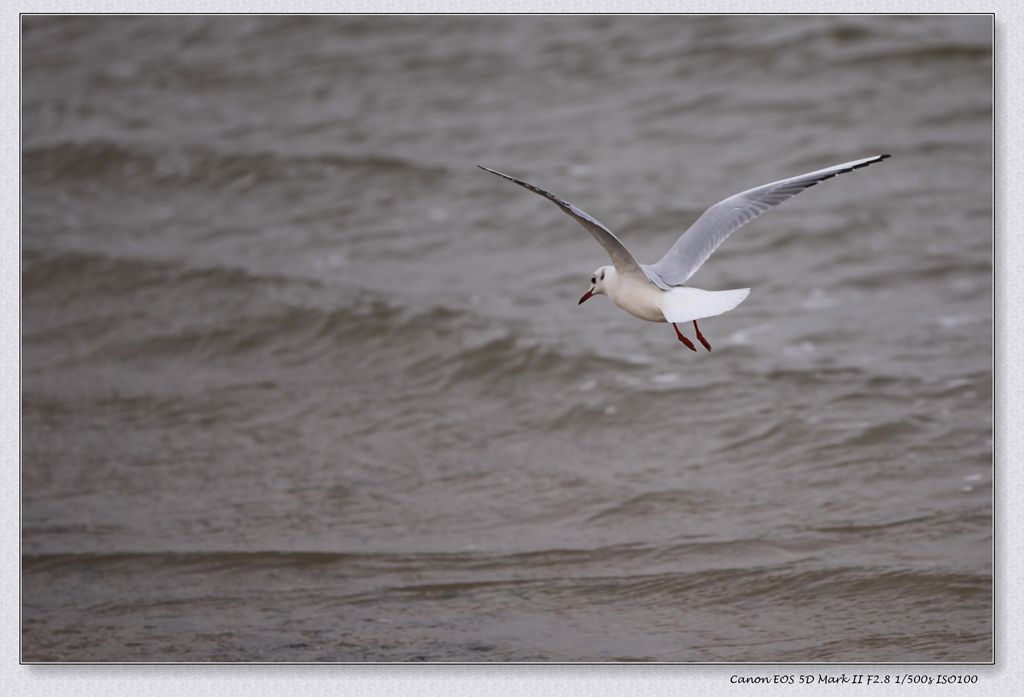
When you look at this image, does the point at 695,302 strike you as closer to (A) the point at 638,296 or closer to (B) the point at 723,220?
(A) the point at 638,296

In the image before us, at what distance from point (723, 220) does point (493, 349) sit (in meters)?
3.35

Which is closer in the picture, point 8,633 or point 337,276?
point 8,633

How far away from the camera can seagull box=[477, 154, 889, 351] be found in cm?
279

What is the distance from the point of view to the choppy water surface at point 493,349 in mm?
4652

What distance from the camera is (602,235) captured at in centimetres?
287

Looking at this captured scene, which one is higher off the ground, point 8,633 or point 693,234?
point 693,234

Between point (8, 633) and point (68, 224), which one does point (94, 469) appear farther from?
point (68, 224)

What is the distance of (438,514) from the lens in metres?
5.25

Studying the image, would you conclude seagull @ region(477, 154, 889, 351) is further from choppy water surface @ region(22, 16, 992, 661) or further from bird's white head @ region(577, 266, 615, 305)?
choppy water surface @ region(22, 16, 992, 661)

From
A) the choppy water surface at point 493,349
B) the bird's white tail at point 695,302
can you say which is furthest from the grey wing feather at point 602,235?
the choppy water surface at point 493,349

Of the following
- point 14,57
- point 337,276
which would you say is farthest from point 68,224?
point 14,57

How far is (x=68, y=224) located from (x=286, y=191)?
4.54 feet

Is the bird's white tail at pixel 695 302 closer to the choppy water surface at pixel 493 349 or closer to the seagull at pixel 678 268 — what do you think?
the seagull at pixel 678 268

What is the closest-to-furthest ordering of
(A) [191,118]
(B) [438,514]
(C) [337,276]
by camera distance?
(B) [438,514] → (C) [337,276] → (A) [191,118]
